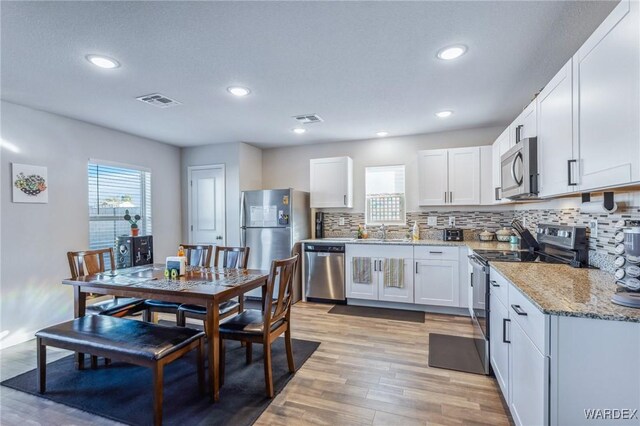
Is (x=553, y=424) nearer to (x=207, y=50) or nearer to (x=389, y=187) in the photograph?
(x=207, y=50)

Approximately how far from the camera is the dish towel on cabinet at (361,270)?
13.3 ft

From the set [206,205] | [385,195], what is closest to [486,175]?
[385,195]

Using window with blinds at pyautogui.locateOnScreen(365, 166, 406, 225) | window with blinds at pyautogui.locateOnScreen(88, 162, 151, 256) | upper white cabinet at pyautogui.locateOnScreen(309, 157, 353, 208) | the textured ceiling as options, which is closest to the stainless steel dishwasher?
upper white cabinet at pyautogui.locateOnScreen(309, 157, 353, 208)

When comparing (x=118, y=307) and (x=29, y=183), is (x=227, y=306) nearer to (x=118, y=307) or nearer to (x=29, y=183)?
(x=118, y=307)

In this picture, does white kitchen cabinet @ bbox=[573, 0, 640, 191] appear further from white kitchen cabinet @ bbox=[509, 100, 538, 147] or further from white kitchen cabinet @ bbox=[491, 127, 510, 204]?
white kitchen cabinet @ bbox=[491, 127, 510, 204]

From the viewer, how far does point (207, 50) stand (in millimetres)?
2086

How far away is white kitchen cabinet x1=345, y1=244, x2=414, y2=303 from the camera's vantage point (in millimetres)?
3867

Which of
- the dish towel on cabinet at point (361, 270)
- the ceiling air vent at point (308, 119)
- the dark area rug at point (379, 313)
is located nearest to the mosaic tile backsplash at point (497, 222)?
the dish towel on cabinet at point (361, 270)

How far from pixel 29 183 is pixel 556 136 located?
15.1 feet

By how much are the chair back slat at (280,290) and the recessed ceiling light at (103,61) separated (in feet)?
6.11

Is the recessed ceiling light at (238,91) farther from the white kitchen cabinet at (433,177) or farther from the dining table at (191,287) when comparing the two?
the white kitchen cabinet at (433,177)

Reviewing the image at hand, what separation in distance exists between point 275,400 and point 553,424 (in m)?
1.56

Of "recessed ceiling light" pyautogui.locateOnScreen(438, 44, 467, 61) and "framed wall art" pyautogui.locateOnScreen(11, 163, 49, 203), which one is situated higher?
"recessed ceiling light" pyautogui.locateOnScreen(438, 44, 467, 61)

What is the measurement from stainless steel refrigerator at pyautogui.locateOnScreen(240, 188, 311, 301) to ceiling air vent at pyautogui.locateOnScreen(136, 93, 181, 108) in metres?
1.71
